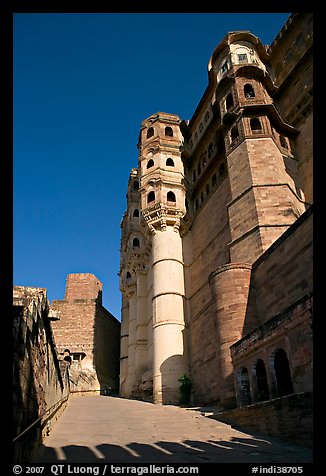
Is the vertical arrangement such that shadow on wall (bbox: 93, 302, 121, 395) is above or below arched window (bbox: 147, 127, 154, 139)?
below

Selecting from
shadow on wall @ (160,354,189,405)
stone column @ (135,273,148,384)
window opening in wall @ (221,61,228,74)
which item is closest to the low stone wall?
shadow on wall @ (160,354,189,405)

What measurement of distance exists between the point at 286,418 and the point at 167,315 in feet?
44.7

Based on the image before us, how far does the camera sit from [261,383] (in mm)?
10555

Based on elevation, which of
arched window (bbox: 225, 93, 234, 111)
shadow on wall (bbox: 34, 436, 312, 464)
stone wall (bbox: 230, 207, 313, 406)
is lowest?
shadow on wall (bbox: 34, 436, 312, 464)

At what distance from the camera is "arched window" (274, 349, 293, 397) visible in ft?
31.2

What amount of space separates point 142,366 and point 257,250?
14.3m

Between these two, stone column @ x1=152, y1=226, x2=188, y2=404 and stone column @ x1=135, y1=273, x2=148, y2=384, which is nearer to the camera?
stone column @ x1=152, y1=226, x2=188, y2=404

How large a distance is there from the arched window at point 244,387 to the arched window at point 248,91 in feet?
50.8

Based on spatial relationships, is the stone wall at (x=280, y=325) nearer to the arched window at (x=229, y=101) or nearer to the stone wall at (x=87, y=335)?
the arched window at (x=229, y=101)

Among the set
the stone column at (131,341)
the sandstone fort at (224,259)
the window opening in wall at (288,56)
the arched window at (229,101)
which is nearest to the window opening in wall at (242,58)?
the sandstone fort at (224,259)

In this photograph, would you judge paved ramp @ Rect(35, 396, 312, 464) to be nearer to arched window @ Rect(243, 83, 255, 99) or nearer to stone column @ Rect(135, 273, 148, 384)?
stone column @ Rect(135, 273, 148, 384)

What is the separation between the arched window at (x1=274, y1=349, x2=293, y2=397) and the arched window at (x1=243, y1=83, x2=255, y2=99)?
51.2 ft

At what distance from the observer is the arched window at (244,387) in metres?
11.1
